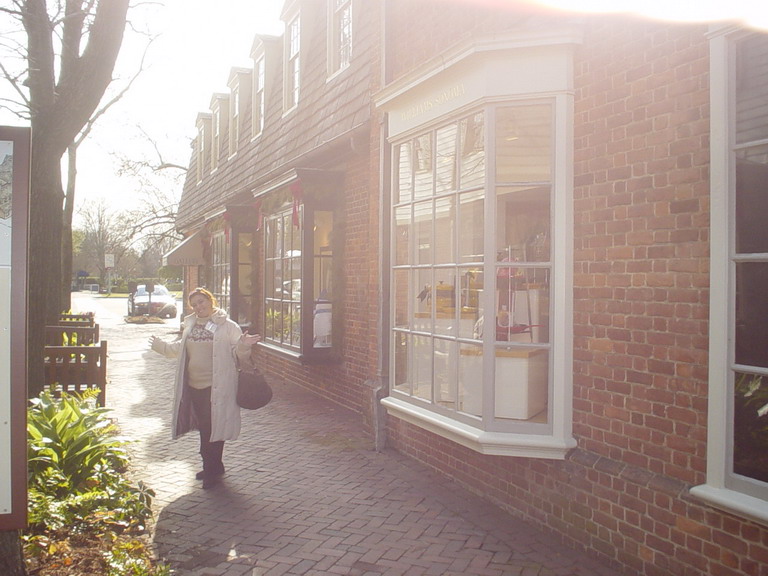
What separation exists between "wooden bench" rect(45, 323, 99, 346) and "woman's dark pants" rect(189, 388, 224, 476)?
4532 mm

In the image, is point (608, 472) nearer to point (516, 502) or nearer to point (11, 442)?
point (516, 502)

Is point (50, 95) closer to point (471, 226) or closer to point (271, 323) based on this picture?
point (471, 226)

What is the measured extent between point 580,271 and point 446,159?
1720 millimetres

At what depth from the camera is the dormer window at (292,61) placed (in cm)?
1242

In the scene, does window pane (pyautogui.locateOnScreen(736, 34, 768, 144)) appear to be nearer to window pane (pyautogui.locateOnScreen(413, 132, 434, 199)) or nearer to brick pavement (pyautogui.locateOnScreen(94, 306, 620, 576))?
brick pavement (pyautogui.locateOnScreen(94, 306, 620, 576))

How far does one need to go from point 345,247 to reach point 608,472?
5693 mm

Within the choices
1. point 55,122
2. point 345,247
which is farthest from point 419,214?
point 55,122

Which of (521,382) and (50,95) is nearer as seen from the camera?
(521,382)

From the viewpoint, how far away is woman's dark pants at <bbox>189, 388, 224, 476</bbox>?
21.2ft

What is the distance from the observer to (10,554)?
3.87 m

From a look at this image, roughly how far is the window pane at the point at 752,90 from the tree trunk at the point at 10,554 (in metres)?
4.36

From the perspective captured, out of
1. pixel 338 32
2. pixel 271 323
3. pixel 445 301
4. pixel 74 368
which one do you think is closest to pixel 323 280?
pixel 271 323

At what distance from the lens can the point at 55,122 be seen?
7.31 m

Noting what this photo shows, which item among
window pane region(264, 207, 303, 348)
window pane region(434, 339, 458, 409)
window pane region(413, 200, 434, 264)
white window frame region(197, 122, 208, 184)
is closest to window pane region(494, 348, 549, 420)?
window pane region(434, 339, 458, 409)
